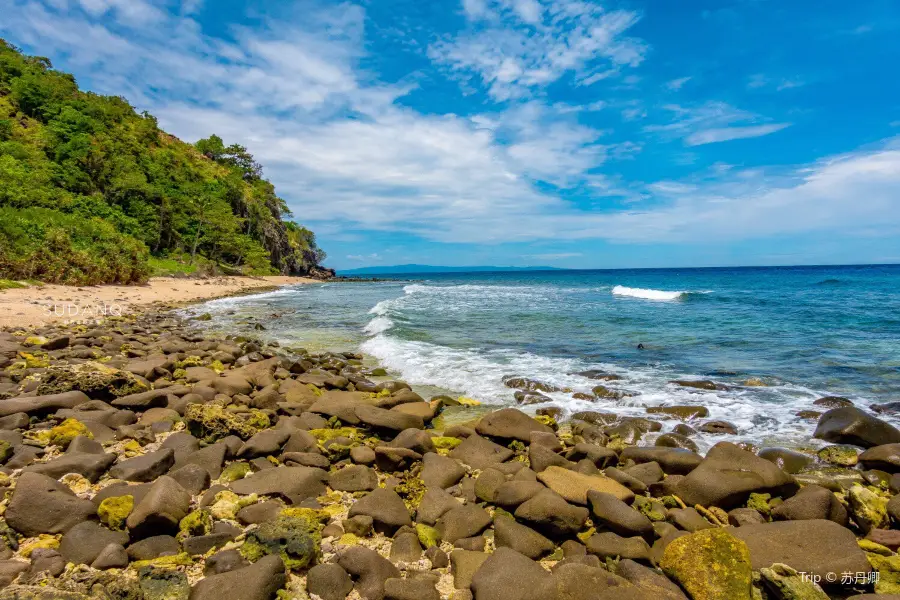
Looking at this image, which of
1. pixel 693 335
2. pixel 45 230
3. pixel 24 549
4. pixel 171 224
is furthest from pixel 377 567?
pixel 171 224

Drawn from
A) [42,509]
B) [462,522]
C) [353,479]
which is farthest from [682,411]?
[42,509]

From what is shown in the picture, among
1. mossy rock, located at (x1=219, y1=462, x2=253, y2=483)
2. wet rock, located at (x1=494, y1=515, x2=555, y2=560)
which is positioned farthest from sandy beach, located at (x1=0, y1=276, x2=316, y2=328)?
wet rock, located at (x1=494, y1=515, x2=555, y2=560)

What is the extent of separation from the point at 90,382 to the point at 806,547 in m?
8.90

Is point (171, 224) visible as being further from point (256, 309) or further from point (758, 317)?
point (758, 317)

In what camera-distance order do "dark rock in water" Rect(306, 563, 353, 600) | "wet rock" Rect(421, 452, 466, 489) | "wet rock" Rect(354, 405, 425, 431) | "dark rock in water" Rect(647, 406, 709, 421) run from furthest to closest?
"dark rock in water" Rect(647, 406, 709, 421), "wet rock" Rect(354, 405, 425, 431), "wet rock" Rect(421, 452, 466, 489), "dark rock in water" Rect(306, 563, 353, 600)

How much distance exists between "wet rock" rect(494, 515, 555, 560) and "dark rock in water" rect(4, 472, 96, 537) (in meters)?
3.45

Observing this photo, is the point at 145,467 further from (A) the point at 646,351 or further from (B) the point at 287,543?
(A) the point at 646,351

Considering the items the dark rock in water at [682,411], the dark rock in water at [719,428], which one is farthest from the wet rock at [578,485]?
A: the dark rock in water at [682,411]

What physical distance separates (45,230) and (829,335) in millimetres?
37722

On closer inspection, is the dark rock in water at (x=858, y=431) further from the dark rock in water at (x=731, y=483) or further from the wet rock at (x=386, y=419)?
the wet rock at (x=386, y=419)

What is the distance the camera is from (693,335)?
16406 mm

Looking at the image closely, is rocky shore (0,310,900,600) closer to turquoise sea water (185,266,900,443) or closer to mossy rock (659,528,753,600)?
mossy rock (659,528,753,600)

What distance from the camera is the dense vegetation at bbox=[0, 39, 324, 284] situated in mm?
24234

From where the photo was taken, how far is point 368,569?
3258 mm
